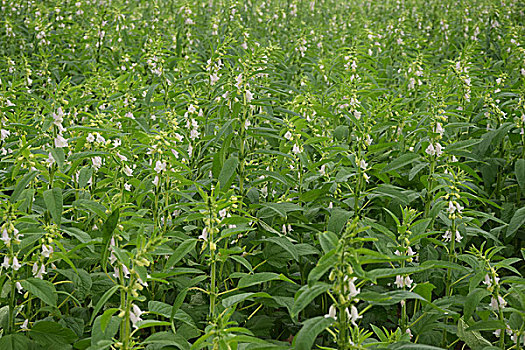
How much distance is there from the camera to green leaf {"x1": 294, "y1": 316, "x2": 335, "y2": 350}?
1.96 metres

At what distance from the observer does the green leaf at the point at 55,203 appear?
2.64 m

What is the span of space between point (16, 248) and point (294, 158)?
173 cm

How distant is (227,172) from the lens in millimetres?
3045

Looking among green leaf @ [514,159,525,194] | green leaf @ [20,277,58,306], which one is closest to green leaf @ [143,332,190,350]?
green leaf @ [20,277,58,306]

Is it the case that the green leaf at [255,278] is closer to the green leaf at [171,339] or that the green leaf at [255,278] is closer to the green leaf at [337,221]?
the green leaf at [171,339]

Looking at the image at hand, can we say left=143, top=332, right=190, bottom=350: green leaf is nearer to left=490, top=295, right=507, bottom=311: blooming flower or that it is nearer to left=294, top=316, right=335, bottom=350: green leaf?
left=294, top=316, right=335, bottom=350: green leaf

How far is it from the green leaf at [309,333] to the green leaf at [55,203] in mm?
1323

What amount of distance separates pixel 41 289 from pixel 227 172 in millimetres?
1119

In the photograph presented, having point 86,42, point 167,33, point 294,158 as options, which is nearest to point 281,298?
point 294,158

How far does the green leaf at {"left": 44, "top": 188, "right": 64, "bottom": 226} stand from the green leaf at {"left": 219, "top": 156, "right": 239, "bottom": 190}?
2.75ft

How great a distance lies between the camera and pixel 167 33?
8.55 meters

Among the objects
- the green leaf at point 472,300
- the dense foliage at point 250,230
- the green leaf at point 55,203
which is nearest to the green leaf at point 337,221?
the dense foliage at point 250,230

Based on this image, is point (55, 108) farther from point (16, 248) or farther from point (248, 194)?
point (248, 194)

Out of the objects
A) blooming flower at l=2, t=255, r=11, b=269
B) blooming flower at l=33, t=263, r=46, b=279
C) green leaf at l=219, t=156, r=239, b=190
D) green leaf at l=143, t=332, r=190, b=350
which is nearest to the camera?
green leaf at l=143, t=332, r=190, b=350
